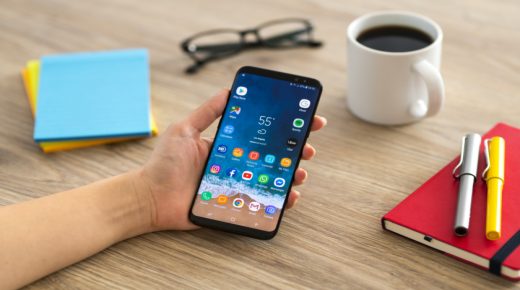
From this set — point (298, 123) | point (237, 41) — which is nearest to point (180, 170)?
point (298, 123)

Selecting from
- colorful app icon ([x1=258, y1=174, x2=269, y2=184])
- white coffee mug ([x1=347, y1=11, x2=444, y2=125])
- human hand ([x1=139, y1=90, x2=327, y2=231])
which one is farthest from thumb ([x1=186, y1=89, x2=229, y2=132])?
white coffee mug ([x1=347, y1=11, x2=444, y2=125])

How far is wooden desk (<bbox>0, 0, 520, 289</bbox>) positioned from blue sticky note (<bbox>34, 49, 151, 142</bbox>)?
29 mm

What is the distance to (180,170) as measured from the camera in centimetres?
84

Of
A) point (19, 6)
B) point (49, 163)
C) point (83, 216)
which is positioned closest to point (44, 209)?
point (83, 216)

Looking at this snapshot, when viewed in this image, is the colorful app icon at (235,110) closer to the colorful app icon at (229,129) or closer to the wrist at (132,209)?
the colorful app icon at (229,129)

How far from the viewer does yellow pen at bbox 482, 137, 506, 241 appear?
75 centimetres

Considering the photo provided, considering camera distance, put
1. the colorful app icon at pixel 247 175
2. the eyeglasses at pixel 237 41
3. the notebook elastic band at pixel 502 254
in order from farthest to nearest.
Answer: the eyeglasses at pixel 237 41 < the colorful app icon at pixel 247 175 < the notebook elastic band at pixel 502 254

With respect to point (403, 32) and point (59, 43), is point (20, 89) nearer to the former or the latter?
point (59, 43)

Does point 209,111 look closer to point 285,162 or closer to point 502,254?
point 285,162

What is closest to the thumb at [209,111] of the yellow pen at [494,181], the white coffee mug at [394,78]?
the white coffee mug at [394,78]

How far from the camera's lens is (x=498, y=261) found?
73 centimetres

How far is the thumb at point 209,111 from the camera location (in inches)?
34.4

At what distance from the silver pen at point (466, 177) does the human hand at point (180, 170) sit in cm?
18

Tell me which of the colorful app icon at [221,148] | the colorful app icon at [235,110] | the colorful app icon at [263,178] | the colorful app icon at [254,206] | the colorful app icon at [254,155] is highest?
the colorful app icon at [235,110]
